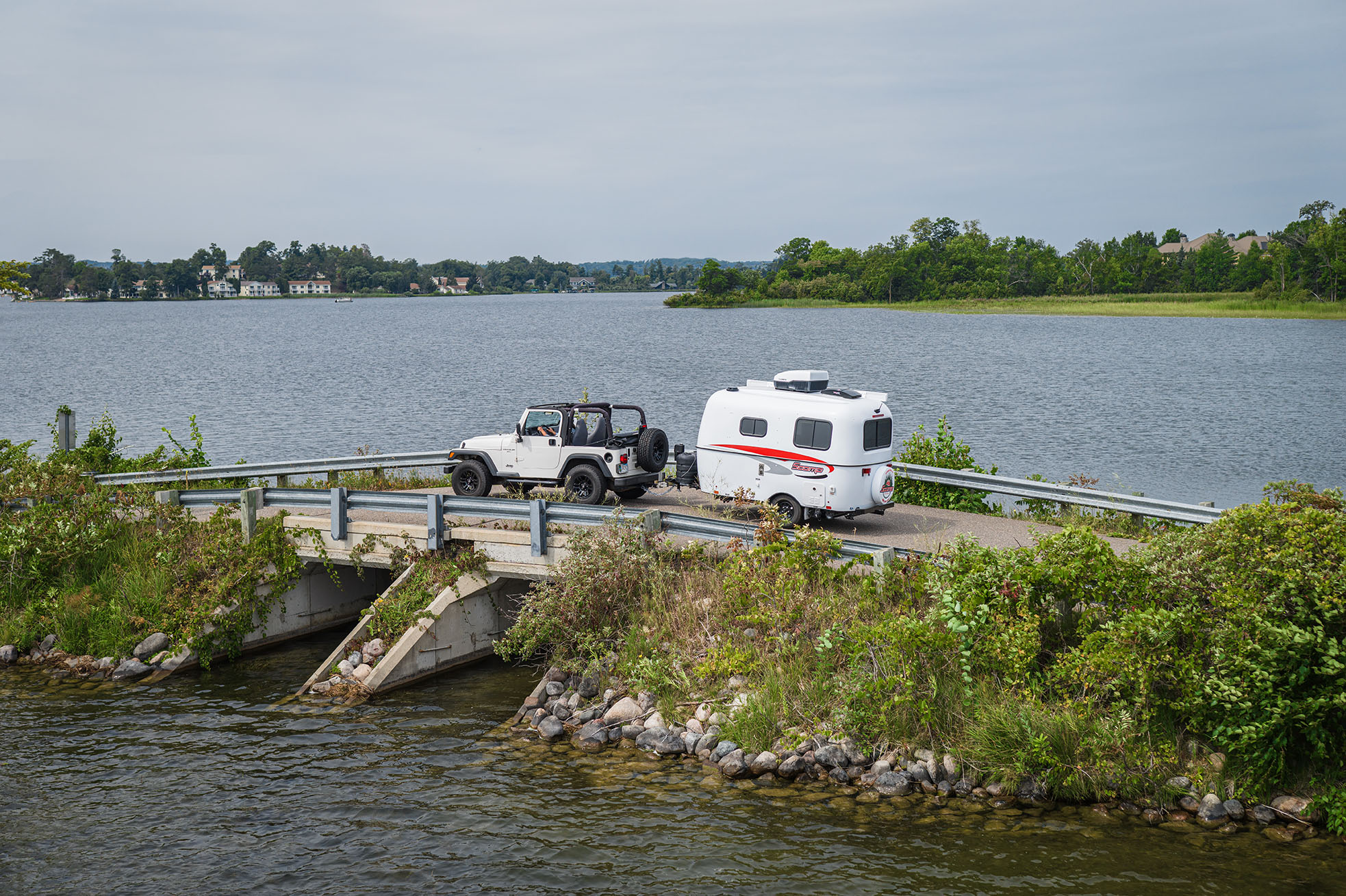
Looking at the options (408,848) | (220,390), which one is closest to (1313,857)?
(408,848)

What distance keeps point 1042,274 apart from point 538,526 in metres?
156

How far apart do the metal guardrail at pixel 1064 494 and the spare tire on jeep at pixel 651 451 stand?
168 inches

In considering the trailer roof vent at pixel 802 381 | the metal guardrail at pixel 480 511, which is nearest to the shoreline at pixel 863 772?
the metal guardrail at pixel 480 511

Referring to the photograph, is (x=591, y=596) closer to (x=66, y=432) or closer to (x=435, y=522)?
(x=435, y=522)

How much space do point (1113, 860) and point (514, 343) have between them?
90409 millimetres

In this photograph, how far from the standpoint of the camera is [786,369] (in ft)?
228

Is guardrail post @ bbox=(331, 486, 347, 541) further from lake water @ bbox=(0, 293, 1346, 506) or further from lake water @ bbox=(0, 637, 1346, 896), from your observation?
lake water @ bbox=(0, 293, 1346, 506)

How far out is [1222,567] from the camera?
11461 millimetres

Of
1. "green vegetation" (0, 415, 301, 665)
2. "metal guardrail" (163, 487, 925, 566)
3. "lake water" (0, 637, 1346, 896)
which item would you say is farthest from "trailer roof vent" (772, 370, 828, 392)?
"green vegetation" (0, 415, 301, 665)

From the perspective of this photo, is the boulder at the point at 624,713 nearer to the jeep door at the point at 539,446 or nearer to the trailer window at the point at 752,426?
the trailer window at the point at 752,426

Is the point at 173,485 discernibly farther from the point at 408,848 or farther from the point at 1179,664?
the point at 1179,664

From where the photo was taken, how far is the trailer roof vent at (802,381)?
726 inches

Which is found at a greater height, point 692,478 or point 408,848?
point 692,478

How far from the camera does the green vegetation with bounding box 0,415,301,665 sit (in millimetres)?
17234
